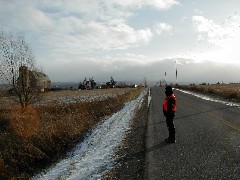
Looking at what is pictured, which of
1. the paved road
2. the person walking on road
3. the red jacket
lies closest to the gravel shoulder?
the paved road

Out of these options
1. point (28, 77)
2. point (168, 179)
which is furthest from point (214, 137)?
point (28, 77)

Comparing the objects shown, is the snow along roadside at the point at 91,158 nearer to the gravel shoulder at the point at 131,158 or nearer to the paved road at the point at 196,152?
the gravel shoulder at the point at 131,158

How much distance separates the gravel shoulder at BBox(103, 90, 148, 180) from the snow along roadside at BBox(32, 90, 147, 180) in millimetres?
229

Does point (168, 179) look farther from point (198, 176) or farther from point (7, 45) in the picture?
point (7, 45)

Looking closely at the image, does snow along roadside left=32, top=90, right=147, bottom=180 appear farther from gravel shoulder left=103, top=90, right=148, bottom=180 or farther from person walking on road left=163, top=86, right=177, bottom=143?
person walking on road left=163, top=86, right=177, bottom=143

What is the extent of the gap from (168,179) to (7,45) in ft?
80.8

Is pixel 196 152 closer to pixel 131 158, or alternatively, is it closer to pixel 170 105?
pixel 131 158

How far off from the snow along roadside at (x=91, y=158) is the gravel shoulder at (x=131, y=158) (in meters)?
0.23

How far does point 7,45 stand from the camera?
96.1ft

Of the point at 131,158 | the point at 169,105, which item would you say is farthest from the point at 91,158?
the point at 169,105

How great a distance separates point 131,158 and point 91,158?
147 cm

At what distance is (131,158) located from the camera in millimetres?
9938

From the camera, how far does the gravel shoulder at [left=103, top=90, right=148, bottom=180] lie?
838 centimetres

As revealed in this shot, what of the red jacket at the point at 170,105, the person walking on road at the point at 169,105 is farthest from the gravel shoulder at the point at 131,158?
the red jacket at the point at 170,105
